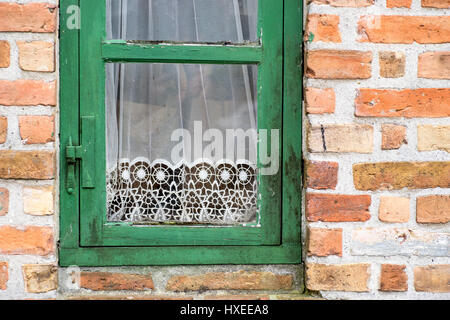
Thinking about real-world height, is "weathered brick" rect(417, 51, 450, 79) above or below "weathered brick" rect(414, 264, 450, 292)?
above

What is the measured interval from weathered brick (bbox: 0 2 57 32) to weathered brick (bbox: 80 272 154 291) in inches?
27.3

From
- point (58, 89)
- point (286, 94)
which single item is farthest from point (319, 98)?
point (58, 89)

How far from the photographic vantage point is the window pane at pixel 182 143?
5.00ft

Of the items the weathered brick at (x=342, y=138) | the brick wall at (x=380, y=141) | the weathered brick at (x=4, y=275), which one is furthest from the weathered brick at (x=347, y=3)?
the weathered brick at (x=4, y=275)

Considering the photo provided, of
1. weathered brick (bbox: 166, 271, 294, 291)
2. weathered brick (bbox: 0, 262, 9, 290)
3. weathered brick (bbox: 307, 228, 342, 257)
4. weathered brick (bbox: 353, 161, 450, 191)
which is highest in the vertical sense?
weathered brick (bbox: 353, 161, 450, 191)

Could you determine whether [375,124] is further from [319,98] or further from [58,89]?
[58,89]

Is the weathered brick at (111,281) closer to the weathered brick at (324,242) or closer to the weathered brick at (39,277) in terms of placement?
the weathered brick at (39,277)

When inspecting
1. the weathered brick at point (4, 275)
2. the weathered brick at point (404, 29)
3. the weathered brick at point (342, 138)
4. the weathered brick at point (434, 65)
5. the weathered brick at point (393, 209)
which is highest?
the weathered brick at point (404, 29)

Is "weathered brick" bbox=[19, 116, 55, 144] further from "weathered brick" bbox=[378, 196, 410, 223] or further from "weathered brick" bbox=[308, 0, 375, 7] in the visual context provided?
"weathered brick" bbox=[378, 196, 410, 223]

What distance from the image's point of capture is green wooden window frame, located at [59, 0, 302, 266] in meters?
1.49

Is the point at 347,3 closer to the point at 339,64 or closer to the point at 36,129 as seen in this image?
the point at 339,64

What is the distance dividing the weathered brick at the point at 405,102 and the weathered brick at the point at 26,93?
33.0 inches

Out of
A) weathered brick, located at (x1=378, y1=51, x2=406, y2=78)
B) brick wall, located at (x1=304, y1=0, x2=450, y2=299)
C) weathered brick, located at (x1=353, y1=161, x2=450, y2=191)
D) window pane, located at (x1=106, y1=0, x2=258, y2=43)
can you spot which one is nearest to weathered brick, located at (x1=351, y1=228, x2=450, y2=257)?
brick wall, located at (x1=304, y1=0, x2=450, y2=299)

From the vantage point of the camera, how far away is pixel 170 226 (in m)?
1.52
